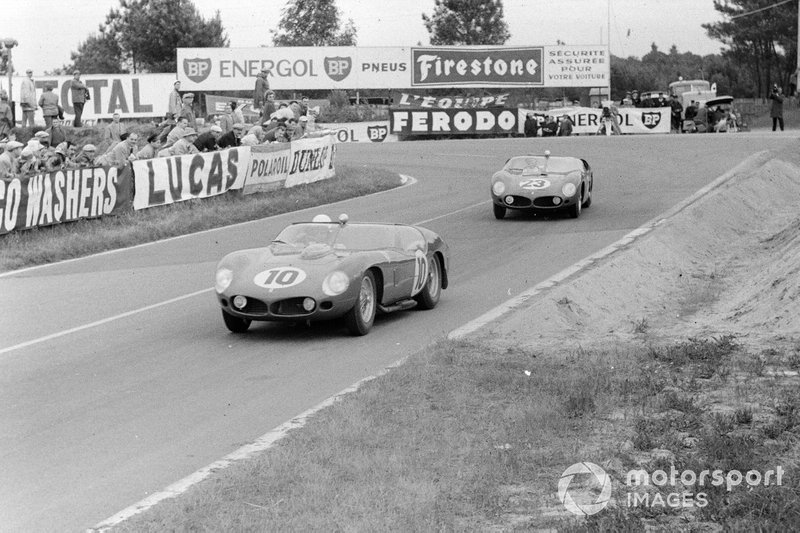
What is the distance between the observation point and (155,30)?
77.6 m

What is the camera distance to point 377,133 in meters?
47.3

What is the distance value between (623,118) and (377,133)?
34.3 ft

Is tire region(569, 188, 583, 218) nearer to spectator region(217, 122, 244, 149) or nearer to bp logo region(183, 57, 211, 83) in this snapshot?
spectator region(217, 122, 244, 149)

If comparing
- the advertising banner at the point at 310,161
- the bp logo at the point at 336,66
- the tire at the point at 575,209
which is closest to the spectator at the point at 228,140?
the advertising banner at the point at 310,161

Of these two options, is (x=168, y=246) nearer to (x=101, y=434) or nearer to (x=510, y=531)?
(x=101, y=434)

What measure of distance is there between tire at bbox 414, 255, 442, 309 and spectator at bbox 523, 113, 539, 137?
1324 inches

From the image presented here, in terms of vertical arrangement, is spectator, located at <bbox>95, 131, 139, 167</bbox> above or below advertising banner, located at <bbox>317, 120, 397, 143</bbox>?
below

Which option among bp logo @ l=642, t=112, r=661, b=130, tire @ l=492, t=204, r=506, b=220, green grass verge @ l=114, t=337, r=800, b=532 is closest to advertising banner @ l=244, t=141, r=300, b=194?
tire @ l=492, t=204, r=506, b=220

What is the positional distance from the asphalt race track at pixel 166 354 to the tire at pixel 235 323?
4.0 inches

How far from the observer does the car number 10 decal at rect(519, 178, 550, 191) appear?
20438mm

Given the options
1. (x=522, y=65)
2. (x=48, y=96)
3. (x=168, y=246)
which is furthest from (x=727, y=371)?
(x=522, y=65)

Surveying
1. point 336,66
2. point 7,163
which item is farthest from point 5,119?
point 336,66

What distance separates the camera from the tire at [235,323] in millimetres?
10961

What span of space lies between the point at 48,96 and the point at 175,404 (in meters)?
23.3
